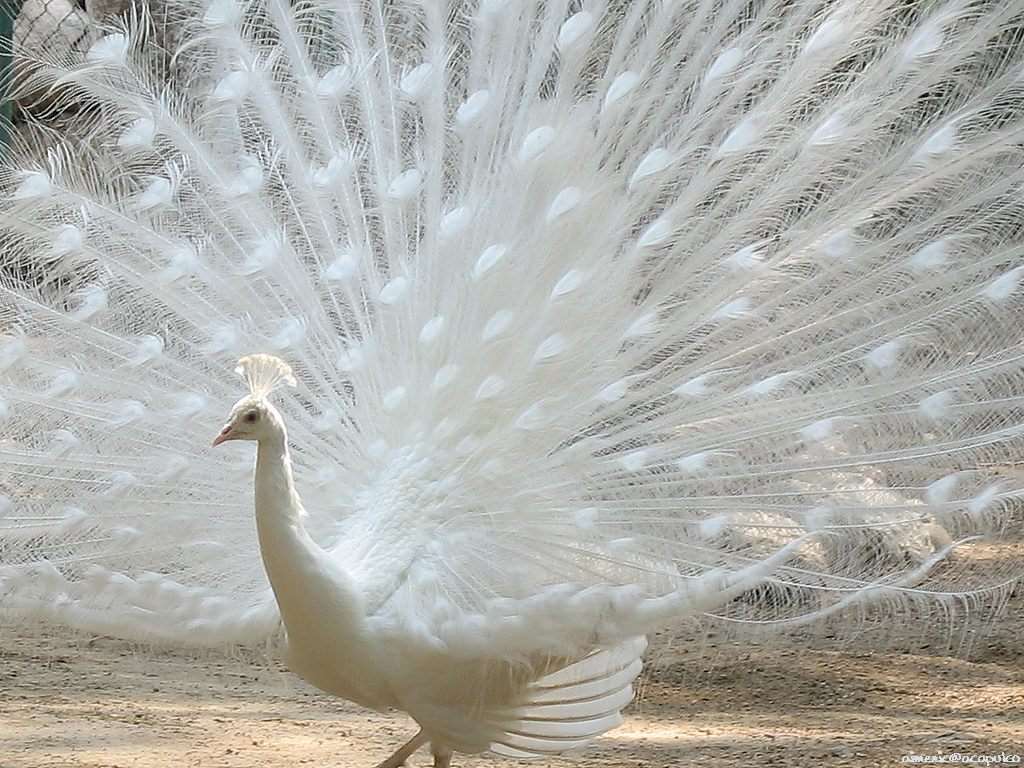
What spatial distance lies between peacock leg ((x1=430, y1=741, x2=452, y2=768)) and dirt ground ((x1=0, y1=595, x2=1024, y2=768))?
43 centimetres

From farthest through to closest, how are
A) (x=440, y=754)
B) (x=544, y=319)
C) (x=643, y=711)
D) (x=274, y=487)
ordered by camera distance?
1. (x=643, y=711)
2. (x=440, y=754)
3. (x=544, y=319)
4. (x=274, y=487)

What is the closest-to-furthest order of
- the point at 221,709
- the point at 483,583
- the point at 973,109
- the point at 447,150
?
the point at 483,583, the point at 973,109, the point at 447,150, the point at 221,709

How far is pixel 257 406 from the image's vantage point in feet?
9.29

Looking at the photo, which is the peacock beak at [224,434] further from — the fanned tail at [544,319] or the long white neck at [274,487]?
the fanned tail at [544,319]

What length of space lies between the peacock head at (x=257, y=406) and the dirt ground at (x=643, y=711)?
Result: 1106mm

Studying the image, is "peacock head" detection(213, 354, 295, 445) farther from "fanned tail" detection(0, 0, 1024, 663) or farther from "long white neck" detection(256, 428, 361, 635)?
"fanned tail" detection(0, 0, 1024, 663)

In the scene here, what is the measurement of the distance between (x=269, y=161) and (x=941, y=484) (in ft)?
6.02

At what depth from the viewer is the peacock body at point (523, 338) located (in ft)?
10.7

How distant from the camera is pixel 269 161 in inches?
152

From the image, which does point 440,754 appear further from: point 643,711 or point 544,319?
point 643,711

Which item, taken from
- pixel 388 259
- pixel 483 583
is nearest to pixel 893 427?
pixel 483 583

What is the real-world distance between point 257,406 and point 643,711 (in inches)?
86.8

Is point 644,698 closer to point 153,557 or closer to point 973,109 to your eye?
point 153,557

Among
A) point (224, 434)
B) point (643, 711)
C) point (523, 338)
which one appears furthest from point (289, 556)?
point (643, 711)
